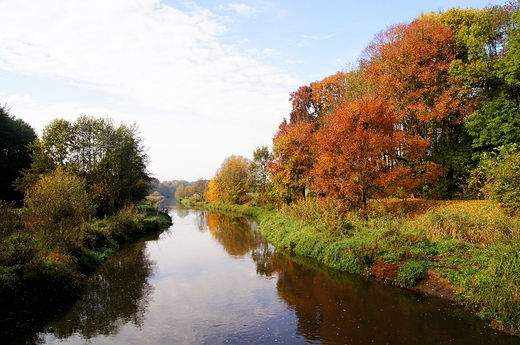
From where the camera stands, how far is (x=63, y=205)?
15.6 m

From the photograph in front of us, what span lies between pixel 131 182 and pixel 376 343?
3082 cm

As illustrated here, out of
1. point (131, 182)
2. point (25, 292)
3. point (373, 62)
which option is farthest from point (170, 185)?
point (25, 292)

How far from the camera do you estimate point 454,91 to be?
23.5 meters

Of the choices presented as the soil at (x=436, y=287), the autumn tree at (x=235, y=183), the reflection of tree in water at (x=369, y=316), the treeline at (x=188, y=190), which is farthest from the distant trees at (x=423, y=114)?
the treeline at (x=188, y=190)

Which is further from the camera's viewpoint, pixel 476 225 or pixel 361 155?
pixel 361 155

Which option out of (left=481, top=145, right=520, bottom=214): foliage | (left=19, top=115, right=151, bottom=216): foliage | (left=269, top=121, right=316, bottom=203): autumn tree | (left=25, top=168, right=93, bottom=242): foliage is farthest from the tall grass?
(left=19, top=115, right=151, bottom=216): foliage

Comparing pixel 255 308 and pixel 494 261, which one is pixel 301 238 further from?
pixel 494 261

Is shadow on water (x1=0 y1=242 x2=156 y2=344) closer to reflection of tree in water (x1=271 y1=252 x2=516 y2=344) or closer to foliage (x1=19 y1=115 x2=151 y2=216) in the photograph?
reflection of tree in water (x1=271 y1=252 x2=516 y2=344)

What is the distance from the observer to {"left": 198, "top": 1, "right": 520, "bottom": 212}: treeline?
19.5 metres

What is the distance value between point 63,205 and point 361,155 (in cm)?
1492

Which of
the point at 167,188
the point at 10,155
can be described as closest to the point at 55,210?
the point at 10,155

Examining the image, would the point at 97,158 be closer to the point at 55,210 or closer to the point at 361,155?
the point at 55,210

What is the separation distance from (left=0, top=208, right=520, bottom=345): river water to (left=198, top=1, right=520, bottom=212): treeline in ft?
21.2

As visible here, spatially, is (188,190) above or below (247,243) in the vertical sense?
above
